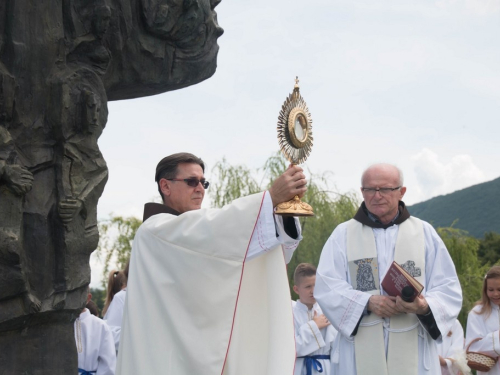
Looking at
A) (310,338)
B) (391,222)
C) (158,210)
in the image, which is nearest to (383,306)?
(391,222)

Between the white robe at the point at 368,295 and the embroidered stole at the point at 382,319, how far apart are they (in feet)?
0.20

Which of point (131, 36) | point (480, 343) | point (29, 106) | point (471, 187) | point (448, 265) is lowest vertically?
point (480, 343)

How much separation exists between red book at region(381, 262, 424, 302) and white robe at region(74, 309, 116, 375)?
3.01 meters

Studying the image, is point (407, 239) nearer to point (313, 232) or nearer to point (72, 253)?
point (72, 253)

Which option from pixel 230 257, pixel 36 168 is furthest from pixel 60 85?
pixel 230 257

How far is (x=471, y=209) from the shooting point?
50312 mm

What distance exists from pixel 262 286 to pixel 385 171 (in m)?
1.93

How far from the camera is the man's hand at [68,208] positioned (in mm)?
4848

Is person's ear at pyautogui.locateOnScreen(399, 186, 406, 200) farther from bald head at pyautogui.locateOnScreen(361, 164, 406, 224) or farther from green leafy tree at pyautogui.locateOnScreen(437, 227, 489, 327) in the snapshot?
green leafy tree at pyautogui.locateOnScreen(437, 227, 489, 327)

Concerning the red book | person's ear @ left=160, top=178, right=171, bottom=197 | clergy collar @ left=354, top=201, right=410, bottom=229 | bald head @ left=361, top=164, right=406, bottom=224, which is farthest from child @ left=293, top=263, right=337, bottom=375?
person's ear @ left=160, top=178, right=171, bottom=197

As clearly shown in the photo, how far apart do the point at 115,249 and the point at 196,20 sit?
19.5 m

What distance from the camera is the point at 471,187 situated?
53.7 m

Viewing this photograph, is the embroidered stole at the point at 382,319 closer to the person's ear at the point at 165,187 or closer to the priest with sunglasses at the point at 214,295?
the priest with sunglasses at the point at 214,295

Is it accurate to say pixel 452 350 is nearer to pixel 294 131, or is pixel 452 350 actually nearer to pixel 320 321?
pixel 320 321
